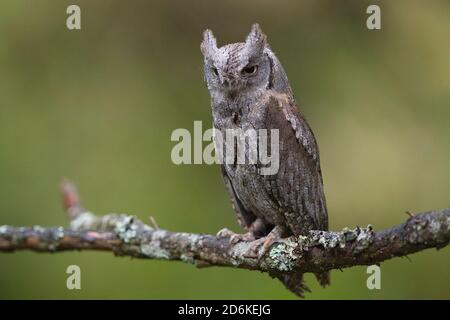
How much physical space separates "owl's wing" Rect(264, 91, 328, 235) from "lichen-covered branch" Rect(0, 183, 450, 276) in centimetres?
28

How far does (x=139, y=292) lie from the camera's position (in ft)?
15.1

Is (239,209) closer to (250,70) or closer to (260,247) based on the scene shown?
(260,247)

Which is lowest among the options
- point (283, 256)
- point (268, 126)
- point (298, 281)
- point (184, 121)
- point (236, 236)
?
point (298, 281)

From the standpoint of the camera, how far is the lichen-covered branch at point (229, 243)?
8.30ft

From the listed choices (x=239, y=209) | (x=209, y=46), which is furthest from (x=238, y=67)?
(x=239, y=209)

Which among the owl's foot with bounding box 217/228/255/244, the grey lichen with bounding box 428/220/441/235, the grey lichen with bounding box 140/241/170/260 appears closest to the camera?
the grey lichen with bounding box 428/220/441/235

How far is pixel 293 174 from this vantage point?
3621 mm

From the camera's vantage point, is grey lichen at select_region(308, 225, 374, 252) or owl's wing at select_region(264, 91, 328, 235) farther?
owl's wing at select_region(264, 91, 328, 235)

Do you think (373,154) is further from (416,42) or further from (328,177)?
(416,42)

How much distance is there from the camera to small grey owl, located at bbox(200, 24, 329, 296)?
3.51 meters

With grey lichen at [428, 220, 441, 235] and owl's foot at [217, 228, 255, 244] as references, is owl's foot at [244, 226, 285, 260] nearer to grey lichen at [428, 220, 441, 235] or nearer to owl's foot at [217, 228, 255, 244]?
owl's foot at [217, 228, 255, 244]

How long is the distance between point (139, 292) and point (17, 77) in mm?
2302

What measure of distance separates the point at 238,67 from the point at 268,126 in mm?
370

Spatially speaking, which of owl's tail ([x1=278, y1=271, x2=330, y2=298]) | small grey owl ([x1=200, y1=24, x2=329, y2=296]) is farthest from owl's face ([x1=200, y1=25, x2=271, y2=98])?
owl's tail ([x1=278, y1=271, x2=330, y2=298])
